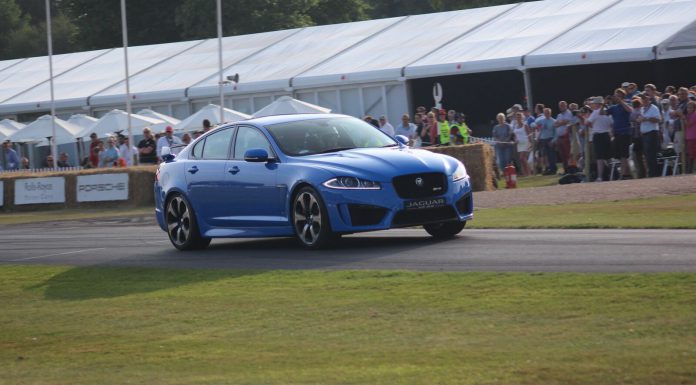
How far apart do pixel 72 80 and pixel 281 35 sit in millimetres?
8884

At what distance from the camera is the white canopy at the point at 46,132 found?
44.2 metres

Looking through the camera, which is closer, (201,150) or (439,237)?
(439,237)

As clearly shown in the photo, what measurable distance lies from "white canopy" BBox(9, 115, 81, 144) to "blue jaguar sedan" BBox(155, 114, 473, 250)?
1102 inches

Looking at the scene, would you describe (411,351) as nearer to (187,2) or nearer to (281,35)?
(281,35)

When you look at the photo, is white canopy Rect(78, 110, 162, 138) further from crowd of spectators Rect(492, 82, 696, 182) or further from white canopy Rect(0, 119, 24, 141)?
crowd of spectators Rect(492, 82, 696, 182)

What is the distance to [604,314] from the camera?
8906 millimetres

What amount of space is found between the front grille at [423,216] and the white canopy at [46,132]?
30965 millimetres

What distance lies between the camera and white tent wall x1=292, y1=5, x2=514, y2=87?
39562 millimetres

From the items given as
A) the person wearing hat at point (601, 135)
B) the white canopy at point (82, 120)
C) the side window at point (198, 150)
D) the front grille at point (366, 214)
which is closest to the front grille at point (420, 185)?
the front grille at point (366, 214)

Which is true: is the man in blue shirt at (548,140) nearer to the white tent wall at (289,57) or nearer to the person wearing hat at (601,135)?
the person wearing hat at (601,135)

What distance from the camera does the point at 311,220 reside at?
14523 millimetres

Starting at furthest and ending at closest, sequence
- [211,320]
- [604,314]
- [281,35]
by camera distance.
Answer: [281,35], [211,320], [604,314]

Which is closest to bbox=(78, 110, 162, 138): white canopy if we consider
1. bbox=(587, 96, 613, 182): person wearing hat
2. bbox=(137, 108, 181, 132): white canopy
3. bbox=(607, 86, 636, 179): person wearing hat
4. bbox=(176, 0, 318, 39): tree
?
bbox=(137, 108, 181, 132): white canopy

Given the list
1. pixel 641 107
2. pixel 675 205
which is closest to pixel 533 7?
pixel 641 107
